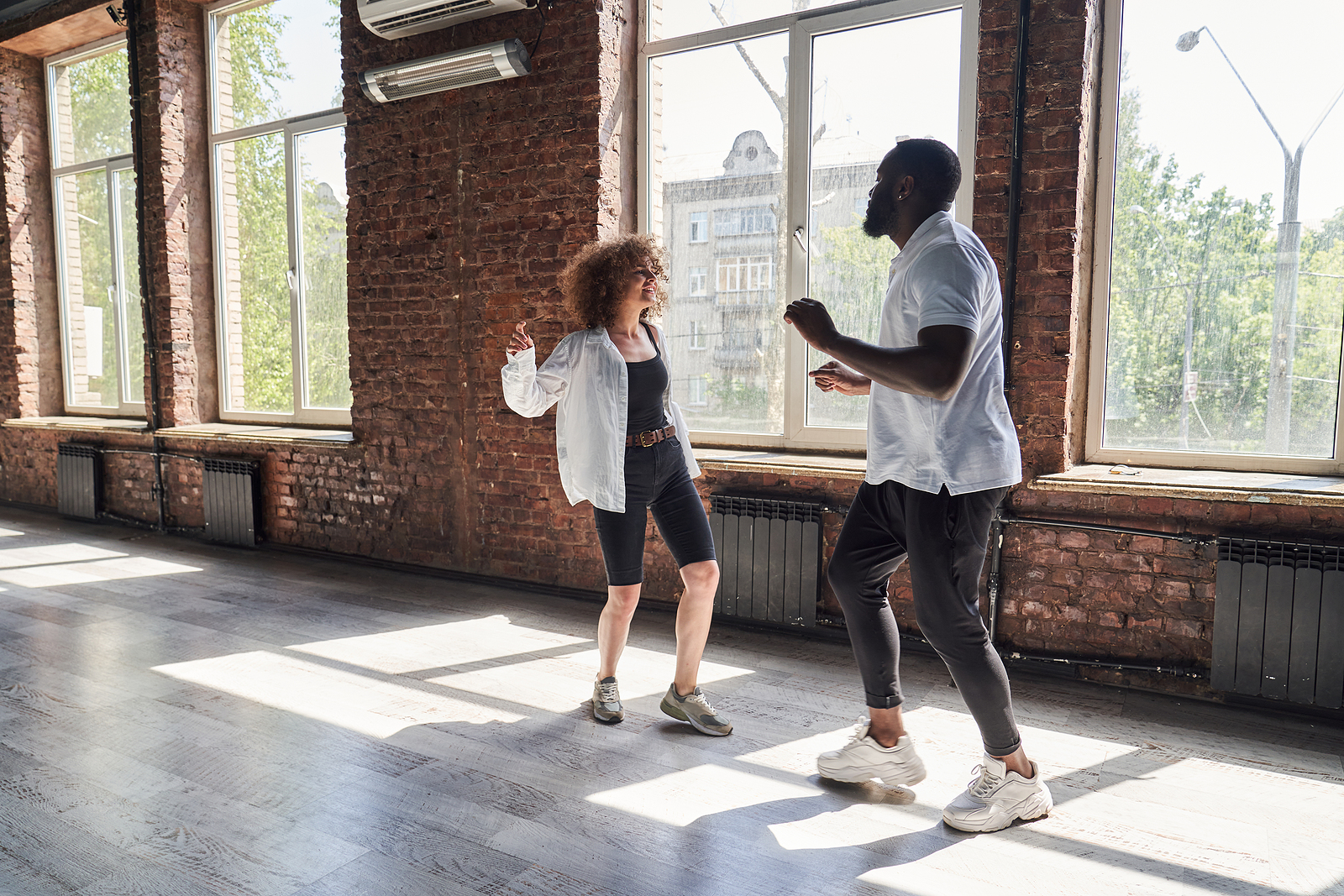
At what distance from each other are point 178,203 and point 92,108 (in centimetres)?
193

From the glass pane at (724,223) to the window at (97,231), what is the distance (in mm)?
4809

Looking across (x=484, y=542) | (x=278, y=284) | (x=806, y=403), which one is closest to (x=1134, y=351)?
(x=806, y=403)

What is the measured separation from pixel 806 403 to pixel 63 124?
285 inches

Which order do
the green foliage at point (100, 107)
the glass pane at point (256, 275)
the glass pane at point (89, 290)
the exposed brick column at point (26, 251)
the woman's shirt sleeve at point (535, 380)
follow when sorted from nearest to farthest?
1. the woman's shirt sleeve at point (535, 380)
2. the glass pane at point (256, 275)
3. the green foliage at point (100, 107)
4. the glass pane at point (89, 290)
5. the exposed brick column at point (26, 251)

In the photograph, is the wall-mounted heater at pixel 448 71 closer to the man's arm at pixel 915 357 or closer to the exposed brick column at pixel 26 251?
the man's arm at pixel 915 357

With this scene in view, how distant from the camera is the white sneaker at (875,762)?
242cm

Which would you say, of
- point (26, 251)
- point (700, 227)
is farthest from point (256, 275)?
point (700, 227)

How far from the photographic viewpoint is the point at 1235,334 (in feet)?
10.9

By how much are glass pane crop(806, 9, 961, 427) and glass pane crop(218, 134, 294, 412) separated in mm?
3841

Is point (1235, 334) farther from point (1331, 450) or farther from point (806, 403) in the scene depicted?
point (806, 403)

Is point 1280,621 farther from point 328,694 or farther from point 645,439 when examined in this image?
point 328,694

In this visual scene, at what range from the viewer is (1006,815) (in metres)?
2.22

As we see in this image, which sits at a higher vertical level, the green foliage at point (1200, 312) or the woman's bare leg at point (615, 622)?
the green foliage at point (1200, 312)

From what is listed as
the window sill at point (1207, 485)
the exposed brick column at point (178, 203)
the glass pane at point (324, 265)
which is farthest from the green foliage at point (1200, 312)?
the exposed brick column at point (178, 203)
